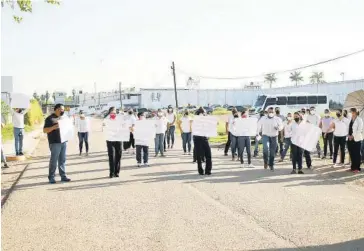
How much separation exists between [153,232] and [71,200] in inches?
114

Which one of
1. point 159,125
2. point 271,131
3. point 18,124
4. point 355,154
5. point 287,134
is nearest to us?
point 271,131

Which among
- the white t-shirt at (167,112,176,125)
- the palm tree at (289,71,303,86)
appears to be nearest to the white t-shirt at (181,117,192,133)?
the white t-shirt at (167,112,176,125)

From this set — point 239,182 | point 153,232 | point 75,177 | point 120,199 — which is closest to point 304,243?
point 153,232

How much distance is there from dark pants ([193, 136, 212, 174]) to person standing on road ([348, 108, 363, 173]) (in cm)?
433

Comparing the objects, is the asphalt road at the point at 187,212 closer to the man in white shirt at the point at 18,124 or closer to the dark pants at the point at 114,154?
the dark pants at the point at 114,154

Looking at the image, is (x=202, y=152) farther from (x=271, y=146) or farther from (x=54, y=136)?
(x=54, y=136)

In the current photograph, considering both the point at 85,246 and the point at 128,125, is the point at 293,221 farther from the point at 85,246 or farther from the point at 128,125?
the point at 128,125

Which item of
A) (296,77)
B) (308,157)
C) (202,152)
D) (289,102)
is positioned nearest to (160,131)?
(202,152)

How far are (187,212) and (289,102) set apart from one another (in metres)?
36.7

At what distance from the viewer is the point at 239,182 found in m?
10.2

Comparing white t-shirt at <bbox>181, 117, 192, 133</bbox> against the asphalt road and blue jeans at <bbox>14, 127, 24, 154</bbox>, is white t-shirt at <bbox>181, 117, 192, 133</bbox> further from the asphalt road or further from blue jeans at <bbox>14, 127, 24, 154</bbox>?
blue jeans at <bbox>14, 127, 24, 154</bbox>

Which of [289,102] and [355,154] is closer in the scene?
[355,154]

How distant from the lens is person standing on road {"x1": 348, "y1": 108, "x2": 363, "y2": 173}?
12172 mm

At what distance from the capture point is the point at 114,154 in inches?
437
